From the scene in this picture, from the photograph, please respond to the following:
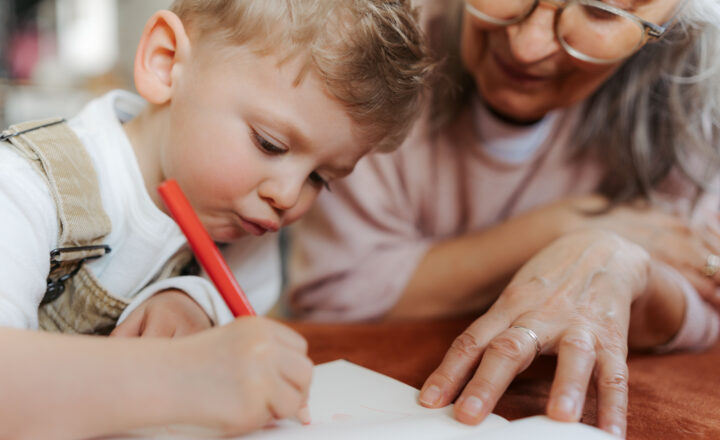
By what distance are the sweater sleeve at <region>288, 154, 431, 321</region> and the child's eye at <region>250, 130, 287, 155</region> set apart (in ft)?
1.16

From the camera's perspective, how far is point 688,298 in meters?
0.77

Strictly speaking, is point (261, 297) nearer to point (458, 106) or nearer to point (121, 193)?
point (121, 193)

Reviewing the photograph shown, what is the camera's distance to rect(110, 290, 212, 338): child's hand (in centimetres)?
52

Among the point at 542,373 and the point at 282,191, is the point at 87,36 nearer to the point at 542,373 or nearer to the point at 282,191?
the point at 282,191

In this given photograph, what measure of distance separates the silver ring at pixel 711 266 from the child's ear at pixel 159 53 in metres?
0.70

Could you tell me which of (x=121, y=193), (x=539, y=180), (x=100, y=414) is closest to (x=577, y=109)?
(x=539, y=180)

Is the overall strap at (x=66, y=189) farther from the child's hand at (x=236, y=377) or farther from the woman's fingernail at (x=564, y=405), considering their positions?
the woman's fingernail at (x=564, y=405)

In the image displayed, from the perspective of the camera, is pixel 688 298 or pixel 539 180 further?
pixel 539 180

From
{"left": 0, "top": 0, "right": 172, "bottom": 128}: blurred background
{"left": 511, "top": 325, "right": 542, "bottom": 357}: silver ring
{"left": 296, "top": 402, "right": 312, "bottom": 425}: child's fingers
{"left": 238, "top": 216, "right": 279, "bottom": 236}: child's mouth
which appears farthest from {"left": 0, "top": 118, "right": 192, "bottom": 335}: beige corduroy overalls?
{"left": 0, "top": 0, "right": 172, "bottom": 128}: blurred background

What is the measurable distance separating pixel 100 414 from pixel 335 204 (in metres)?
0.58

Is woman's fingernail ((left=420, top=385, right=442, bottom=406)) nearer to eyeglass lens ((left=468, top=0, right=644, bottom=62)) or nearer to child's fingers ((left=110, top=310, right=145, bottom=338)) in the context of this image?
child's fingers ((left=110, top=310, right=145, bottom=338))

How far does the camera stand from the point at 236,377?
0.36 meters

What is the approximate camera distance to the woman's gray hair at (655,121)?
32.7 inches

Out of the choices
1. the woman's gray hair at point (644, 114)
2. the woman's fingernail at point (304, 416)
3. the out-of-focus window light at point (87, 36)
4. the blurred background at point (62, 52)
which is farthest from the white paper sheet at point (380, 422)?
the out-of-focus window light at point (87, 36)
